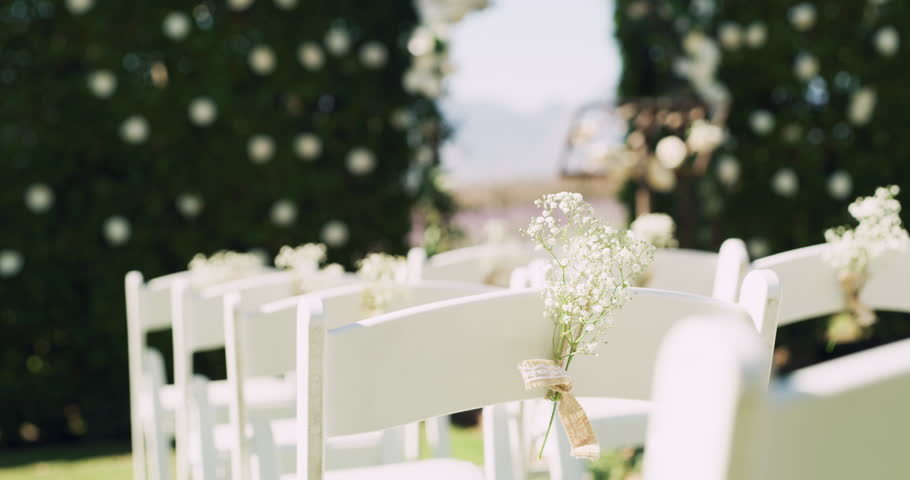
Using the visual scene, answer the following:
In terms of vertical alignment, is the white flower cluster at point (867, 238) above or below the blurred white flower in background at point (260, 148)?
below

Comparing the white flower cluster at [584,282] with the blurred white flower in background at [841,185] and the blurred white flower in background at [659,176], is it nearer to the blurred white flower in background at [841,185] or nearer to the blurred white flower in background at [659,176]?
the blurred white flower in background at [659,176]

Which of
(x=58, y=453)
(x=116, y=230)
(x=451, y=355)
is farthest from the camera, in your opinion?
(x=116, y=230)

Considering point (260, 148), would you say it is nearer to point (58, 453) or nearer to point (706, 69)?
point (58, 453)

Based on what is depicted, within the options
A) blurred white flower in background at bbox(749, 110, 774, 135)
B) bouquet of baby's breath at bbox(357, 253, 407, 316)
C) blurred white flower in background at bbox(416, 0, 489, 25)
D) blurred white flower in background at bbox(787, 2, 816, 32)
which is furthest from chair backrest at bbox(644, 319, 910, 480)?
blurred white flower in background at bbox(787, 2, 816, 32)

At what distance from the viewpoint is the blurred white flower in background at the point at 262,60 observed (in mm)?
3732

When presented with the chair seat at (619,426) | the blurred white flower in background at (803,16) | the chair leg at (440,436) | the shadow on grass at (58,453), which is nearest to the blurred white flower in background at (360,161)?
the shadow on grass at (58,453)

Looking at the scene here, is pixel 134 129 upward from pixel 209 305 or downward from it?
upward

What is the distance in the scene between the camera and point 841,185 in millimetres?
4012

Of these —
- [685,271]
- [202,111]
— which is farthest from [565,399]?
[202,111]

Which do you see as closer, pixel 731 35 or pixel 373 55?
pixel 373 55

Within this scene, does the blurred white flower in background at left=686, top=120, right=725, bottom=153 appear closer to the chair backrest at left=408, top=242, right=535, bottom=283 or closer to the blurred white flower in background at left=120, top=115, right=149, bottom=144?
the chair backrest at left=408, top=242, right=535, bottom=283

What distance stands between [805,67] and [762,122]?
0.32 metres

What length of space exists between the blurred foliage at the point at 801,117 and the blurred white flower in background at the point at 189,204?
2262mm

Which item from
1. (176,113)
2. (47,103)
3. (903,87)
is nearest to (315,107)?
(176,113)
